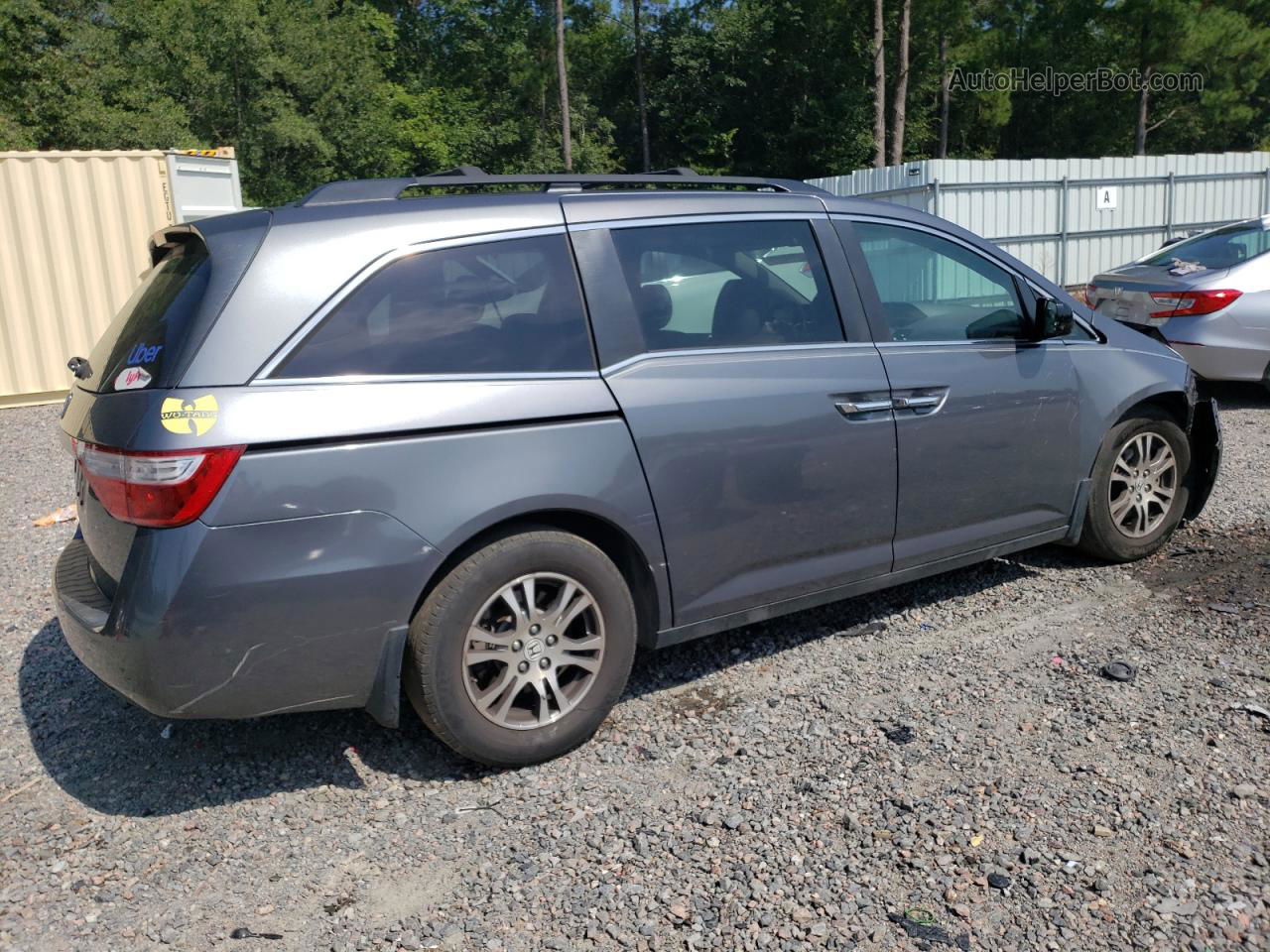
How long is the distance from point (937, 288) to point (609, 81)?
51.7m

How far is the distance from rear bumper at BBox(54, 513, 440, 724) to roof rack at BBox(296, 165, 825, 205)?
111 cm

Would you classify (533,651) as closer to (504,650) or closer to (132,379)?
(504,650)

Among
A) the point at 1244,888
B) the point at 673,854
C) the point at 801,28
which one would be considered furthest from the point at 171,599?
the point at 801,28

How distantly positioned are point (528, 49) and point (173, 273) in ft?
154

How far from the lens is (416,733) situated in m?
3.83

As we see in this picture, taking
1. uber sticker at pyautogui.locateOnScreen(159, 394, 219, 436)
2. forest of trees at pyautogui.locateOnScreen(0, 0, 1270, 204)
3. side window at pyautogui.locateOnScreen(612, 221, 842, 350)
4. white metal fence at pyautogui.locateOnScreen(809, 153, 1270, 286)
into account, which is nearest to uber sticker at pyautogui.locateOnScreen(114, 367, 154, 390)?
uber sticker at pyautogui.locateOnScreen(159, 394, 219, 436)

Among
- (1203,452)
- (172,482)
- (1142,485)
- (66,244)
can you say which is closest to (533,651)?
(172,482)

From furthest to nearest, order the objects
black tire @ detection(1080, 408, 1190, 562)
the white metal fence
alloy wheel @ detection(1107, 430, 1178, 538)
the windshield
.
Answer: the white metal fence, the windshield, alloy wheel @ detection(1107, 430, 1178, 538), black tire @ detection(1080, 408, 1190, 562)

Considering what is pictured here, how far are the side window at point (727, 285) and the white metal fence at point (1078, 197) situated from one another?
43.4 feet

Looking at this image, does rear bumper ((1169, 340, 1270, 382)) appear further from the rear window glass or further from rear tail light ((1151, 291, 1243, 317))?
the rear window glass

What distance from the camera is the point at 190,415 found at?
292 cm

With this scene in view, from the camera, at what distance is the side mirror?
15.1 ft

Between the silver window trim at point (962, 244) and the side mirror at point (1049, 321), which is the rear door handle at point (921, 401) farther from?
the side mirror at point (1049, 321)

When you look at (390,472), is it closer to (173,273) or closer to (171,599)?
(171,599)
